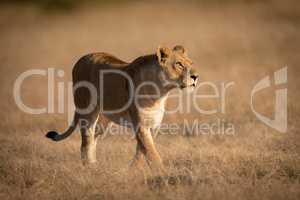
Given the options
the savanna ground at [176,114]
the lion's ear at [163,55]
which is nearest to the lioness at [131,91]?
the lion's ear at [163,55]

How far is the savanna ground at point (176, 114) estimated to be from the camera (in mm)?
6859

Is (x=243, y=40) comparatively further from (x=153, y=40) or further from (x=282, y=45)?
(x=153, y=40)

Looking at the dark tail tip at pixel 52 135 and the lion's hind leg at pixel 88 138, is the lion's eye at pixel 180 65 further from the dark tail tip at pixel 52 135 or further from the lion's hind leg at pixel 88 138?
the dark tail tip at pixel 52 135

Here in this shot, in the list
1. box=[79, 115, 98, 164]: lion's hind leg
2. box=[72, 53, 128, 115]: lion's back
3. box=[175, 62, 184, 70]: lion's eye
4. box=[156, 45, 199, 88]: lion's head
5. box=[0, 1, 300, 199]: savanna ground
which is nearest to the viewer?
box=[0, 1, 300, 199]: savanna ground

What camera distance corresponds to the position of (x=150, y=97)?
26.1ft

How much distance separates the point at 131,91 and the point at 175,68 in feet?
2.05

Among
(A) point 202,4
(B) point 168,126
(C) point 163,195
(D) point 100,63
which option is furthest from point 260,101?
(A) point 202,4

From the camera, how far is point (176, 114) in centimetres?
1177

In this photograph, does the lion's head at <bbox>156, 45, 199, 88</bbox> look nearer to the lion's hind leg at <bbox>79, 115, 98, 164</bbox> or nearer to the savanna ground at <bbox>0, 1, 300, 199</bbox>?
the savanna ground at <bbox>0, 1, 300, 199</bbox>

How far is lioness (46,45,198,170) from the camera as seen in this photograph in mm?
7879

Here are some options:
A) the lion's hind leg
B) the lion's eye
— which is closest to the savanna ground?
the lion's hind leg

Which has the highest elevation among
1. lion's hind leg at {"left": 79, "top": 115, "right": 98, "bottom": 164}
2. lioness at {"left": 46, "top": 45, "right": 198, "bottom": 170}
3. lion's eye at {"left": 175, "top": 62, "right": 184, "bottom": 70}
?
lion's eye at {"left": 175, "top": 62, "right": 184, "bottom": 70}

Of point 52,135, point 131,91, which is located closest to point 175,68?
point 131,91

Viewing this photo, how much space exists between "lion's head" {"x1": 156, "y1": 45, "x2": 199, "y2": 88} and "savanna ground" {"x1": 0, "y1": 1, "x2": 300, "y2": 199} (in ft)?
2.99
